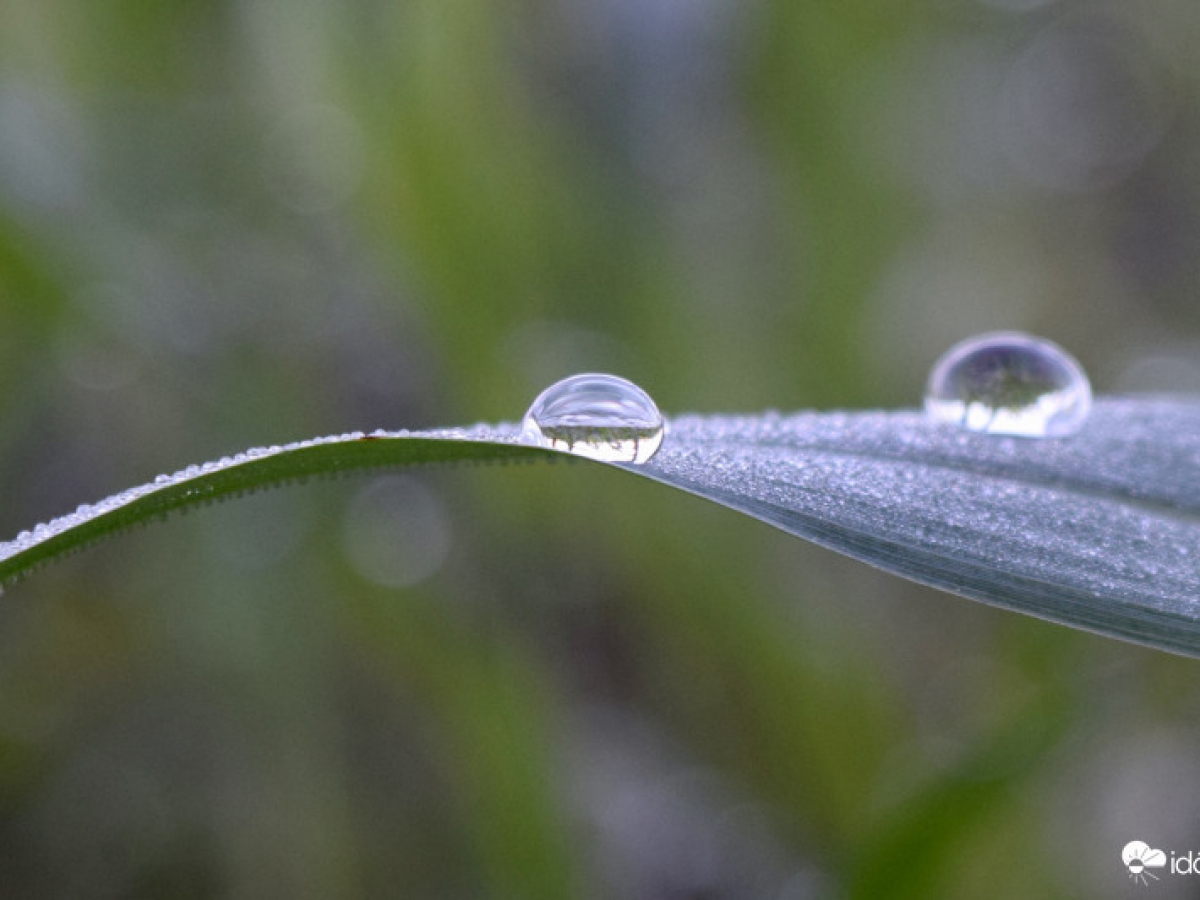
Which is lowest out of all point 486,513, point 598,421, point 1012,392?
point 598,421

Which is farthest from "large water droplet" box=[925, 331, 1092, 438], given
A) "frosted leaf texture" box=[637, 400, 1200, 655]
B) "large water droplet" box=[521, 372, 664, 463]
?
"large water droplet" box=[521, 372, 664, 463]

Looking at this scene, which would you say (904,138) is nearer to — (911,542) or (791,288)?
(791,288)

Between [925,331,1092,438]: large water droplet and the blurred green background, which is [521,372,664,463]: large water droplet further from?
the blurred green background

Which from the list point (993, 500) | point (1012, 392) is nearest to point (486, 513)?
point (1012, 392)

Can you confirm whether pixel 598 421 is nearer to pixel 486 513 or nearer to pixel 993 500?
pixel 993 500

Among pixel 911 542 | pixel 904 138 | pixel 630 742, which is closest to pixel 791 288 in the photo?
pixel 904 138

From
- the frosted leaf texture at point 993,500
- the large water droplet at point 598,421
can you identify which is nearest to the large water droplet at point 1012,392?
the frosted leaf texture at point 993,500

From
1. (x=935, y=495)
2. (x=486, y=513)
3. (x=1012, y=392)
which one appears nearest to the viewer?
(x=935, y=495)

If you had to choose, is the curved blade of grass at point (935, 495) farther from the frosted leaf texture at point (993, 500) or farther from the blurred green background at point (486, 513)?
the blurred green background at point (486, 513)
